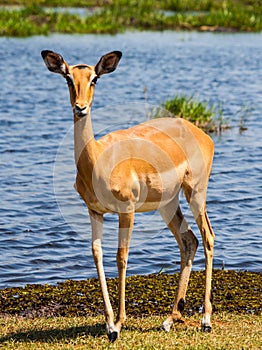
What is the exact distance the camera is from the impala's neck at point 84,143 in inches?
280

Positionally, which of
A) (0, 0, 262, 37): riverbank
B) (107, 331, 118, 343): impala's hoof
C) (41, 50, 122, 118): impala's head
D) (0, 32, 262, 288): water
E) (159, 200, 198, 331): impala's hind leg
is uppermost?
(41, 50, 122, 118): impala's head

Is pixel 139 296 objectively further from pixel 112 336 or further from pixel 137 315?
pixel 112 336

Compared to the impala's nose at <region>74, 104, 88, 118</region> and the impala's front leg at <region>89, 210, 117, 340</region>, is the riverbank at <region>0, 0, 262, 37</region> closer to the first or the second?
the impala's front leg at <region>89, 210, 117, 340</region>

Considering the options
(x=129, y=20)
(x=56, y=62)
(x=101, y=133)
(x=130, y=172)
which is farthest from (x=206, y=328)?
(x=129, y=20)

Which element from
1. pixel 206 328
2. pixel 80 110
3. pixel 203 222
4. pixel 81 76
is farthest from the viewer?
pixel 203 222

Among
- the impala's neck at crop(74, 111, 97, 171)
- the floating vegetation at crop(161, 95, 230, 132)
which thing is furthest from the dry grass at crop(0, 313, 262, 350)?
the floating vegetation at crop(161, 95, 230, 132)

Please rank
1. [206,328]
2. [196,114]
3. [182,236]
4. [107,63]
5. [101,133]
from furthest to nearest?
[196,114], [101,133], [182,236], [206,328], [107,63]

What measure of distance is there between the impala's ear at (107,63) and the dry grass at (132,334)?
2.49m

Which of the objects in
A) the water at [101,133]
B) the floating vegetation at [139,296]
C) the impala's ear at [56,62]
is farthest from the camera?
the water at [101,133]

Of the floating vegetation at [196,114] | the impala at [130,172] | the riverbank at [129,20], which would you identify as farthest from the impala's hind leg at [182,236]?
the riverbank at [129,20]

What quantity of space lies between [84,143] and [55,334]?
1992mm

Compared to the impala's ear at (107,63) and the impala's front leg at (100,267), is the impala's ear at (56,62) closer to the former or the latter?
the impala's ear at (107,63)

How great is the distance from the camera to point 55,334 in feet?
25.7

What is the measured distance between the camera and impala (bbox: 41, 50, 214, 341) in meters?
7.11
